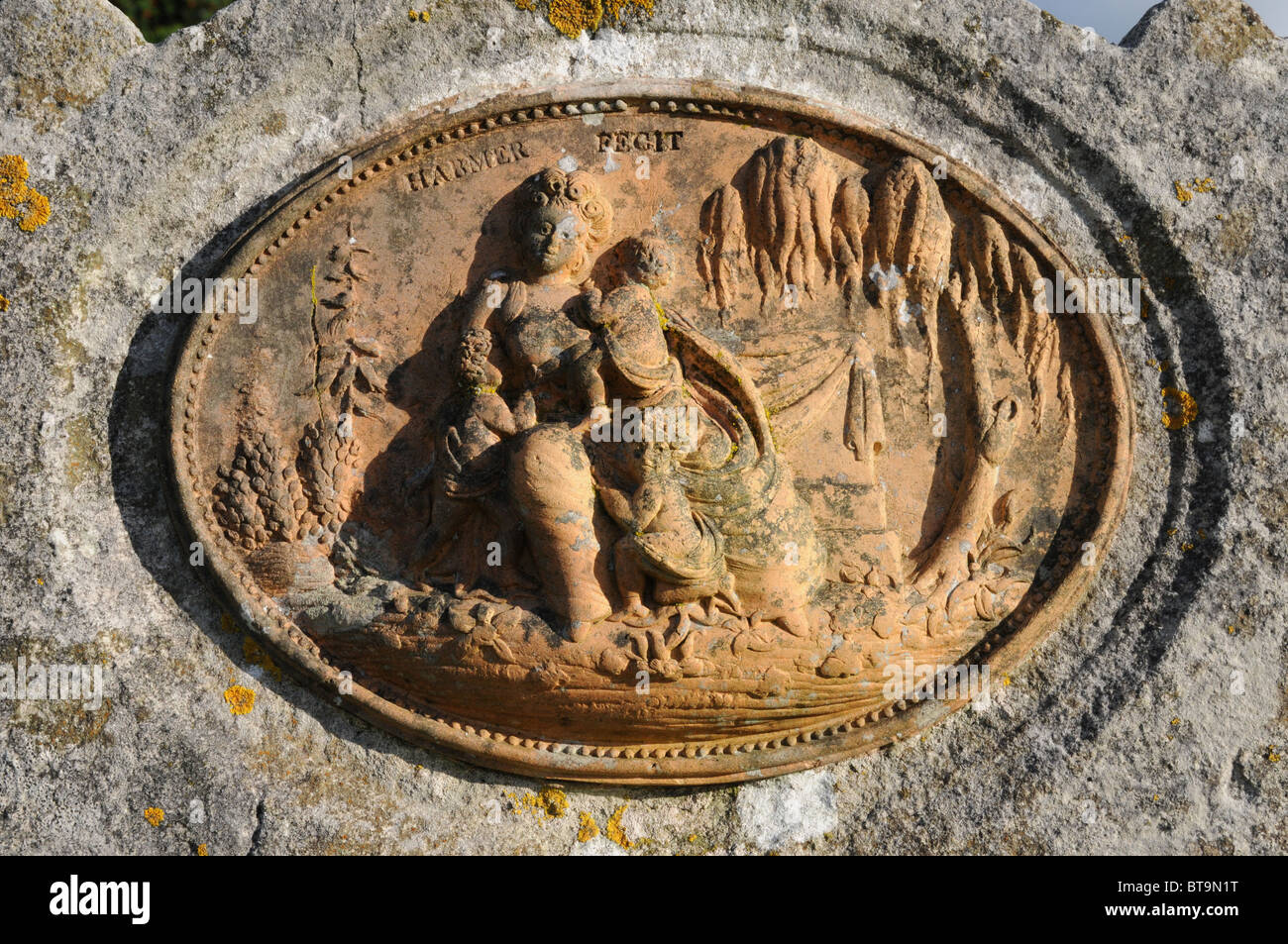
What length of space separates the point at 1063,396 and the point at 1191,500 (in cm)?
59

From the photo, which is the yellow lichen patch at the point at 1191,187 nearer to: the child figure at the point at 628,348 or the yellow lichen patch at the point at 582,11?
the child figure at the point at 628,348

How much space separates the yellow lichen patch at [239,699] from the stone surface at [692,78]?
0.01m

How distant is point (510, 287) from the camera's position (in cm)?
495

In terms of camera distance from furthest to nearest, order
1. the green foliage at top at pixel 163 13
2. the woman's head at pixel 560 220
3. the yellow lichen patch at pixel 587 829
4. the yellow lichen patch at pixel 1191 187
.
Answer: the green foliage at top at pixel 163 13
the yellow lichen patch at pixel 1191 187
the woman's head at pixel 560 220
the yellow lichen patch at pixel 587 829

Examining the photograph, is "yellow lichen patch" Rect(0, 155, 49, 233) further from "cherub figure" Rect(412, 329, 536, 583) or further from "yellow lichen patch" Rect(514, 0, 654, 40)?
"yellow lichen patch" Rect(514, 0, 654, 40)

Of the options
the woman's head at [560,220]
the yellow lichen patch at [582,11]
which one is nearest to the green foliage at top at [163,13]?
the yellow lichen patch at [582,11]

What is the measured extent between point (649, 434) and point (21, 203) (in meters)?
2.47

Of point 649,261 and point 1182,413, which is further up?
point 649,261

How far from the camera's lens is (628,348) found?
475 centimetres

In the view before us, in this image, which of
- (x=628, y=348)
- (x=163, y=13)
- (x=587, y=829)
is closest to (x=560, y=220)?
(x=628, y=348)

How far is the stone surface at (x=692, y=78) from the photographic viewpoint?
472 centimetres

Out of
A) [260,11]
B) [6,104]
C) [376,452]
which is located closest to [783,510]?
[376,452]

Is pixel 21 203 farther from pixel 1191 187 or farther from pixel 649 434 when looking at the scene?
pixel 1191 187

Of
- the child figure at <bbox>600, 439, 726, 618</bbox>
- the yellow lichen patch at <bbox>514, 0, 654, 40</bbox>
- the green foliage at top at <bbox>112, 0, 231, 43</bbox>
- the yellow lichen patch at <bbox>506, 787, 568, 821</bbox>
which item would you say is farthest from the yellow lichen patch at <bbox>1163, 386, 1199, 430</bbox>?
the green foliage at top at <bbox>112, 0, 231, 43</bbox>
